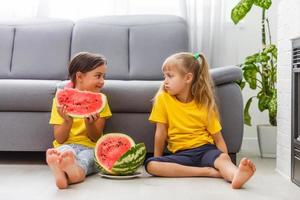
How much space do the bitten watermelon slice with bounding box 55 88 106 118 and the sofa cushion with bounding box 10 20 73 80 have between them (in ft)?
3.72

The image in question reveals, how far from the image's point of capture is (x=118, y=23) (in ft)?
13.5

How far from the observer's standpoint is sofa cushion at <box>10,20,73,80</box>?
390 cm

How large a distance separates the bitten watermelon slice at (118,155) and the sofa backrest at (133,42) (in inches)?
46.7

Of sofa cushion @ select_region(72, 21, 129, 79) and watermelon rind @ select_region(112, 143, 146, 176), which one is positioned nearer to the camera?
watermelon rind @ select_region(112, 143, 146, 176)

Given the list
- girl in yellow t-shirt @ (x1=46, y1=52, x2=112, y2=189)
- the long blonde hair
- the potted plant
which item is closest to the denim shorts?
girl in yellow t-shirt @ (x1=46, y1=52, x2=112, y2=189)

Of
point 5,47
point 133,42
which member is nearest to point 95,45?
point 133,42

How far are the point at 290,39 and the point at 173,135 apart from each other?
0.87m

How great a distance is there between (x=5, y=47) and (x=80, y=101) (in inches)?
59.6

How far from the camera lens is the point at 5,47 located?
3994 mm

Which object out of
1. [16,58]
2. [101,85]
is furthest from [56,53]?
[101,85]

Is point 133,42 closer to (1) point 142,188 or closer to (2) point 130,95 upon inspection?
(2) point 130,95

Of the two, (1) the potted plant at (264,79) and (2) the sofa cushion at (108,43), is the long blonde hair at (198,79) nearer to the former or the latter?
(1) the potted plant at (264,79)

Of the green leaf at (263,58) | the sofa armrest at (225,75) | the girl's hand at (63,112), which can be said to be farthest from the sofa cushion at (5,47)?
the green leaf at (263,58)

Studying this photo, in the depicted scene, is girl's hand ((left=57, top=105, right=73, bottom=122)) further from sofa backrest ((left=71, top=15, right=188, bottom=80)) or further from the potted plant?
the potted plant
